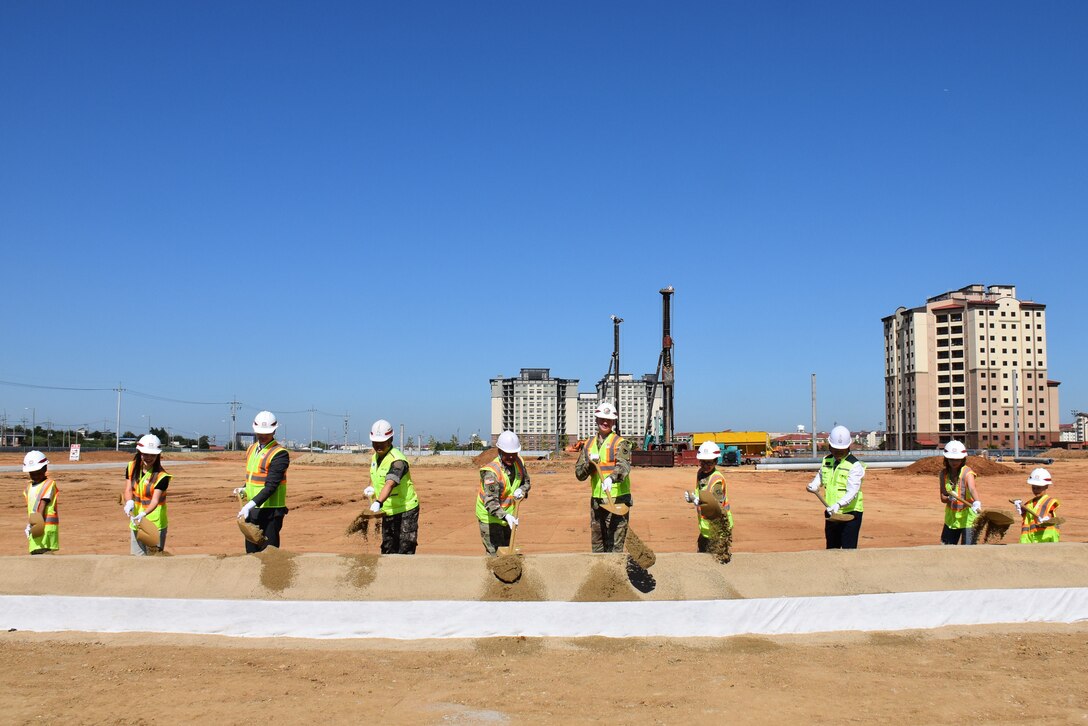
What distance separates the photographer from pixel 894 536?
47.3ft

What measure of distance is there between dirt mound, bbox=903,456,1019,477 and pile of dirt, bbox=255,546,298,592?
95.3 feet

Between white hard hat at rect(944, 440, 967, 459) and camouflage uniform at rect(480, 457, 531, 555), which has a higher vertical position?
white hard hat at rect(944, 440, 967, 459)

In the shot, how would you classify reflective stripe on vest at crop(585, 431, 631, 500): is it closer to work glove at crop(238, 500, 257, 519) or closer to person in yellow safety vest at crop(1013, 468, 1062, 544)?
work glove at crop(238, 500, 257, 519)

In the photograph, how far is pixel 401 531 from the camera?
7172mm

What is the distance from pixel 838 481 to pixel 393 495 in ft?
13.1

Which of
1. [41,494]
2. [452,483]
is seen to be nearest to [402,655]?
[41,494]

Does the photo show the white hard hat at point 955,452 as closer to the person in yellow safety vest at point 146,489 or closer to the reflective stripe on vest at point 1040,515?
the reflective stripe on vest at point 1040,515

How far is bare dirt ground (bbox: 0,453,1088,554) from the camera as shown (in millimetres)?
13328

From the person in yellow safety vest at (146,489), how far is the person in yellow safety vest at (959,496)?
7.20 meters

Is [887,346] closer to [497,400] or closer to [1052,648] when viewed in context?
[497,400]

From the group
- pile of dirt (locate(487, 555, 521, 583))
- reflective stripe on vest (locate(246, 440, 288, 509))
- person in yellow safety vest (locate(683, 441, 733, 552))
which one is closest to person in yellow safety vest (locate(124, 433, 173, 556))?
reflective stripe on vest (locate(246, 440, 288, 509))

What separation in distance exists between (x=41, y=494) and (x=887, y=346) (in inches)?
3888

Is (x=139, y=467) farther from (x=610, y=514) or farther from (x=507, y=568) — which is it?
(x=610, y=514)

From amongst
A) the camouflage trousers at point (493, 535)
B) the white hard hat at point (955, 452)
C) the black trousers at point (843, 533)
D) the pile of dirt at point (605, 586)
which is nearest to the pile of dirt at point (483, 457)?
the black trousers at point (843, 533)
